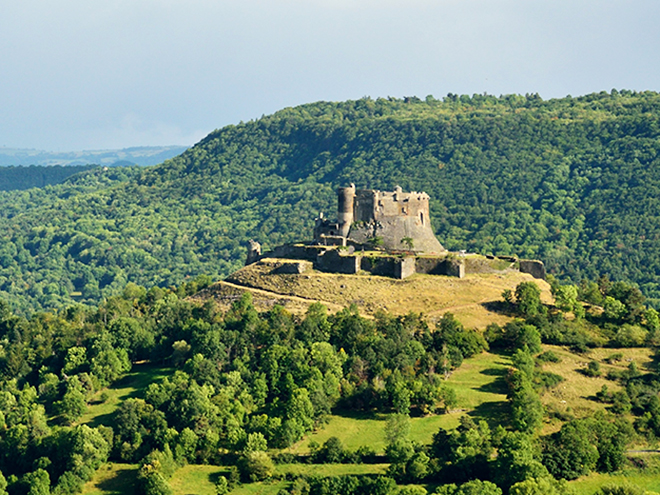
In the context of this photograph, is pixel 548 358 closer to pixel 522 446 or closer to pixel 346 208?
pixel 522 446

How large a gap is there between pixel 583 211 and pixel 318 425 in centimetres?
12689

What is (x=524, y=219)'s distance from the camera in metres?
193

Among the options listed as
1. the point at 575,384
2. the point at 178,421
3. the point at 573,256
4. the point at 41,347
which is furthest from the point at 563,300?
the point at 573,256

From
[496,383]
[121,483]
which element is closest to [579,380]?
[496,383]

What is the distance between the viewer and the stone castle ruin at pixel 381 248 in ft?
323

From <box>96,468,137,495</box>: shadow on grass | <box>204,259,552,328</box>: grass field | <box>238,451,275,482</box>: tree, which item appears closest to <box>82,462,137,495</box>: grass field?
<box>96,468,137,495</box>: shadow on grass

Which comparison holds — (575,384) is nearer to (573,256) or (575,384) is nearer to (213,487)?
(213,487)

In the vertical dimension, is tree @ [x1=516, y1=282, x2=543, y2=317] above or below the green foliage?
above

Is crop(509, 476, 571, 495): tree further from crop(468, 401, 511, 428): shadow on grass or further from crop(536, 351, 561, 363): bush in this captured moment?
crop(536, 351, 561, 363): bush

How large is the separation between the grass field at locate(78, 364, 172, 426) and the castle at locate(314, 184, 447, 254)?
23869mm

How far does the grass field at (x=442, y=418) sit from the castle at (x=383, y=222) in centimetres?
Answer: 2124

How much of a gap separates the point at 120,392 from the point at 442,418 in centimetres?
2977

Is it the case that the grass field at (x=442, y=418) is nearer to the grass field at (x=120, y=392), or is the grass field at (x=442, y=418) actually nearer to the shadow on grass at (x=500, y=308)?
the shadow on grass at (x=500, y=308)

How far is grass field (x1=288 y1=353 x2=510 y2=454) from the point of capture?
3041 inches
